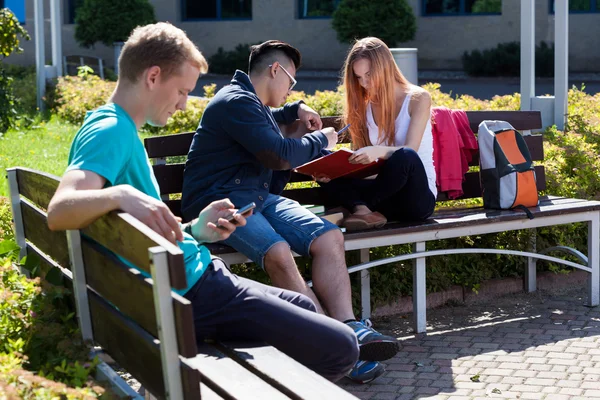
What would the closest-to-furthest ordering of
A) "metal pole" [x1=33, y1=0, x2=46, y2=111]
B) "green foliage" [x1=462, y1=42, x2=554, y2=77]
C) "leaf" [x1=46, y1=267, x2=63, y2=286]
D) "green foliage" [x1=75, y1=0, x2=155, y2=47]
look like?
"leaf" [x1=46, y1=267, x2=63, y2=286] < "metal pole" [x1=33, y1=0, x2=46, y2=111] < "green foliage" [x1=462, y1=42, x2=554, y2=77] < "green foliage" [x1=75, y1=0, x2=155, y2=47]

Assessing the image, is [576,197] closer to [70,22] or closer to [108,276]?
[108,276]

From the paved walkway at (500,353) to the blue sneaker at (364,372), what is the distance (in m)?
0.05

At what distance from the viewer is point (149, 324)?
2463mm

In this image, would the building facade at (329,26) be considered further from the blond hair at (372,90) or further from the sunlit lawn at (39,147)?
the blond hair at (372,90)

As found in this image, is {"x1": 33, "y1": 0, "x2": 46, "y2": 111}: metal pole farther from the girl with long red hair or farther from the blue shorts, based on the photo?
the blue shorts

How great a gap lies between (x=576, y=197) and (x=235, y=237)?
3043mm

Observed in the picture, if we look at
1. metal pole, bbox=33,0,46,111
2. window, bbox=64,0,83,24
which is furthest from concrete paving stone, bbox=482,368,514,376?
window, bbox=64,0,83,24

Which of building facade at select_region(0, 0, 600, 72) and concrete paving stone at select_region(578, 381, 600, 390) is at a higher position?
building facade at select_region(0, 0, 600, 72)

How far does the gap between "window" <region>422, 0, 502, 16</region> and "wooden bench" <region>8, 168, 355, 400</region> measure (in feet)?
79.1

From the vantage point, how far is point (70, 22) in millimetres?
32656

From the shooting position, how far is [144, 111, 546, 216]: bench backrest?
494 centimetres

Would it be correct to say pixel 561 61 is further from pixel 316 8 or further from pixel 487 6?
pixel 316 8

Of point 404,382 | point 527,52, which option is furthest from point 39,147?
point 404,382

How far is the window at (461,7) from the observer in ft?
84.9
